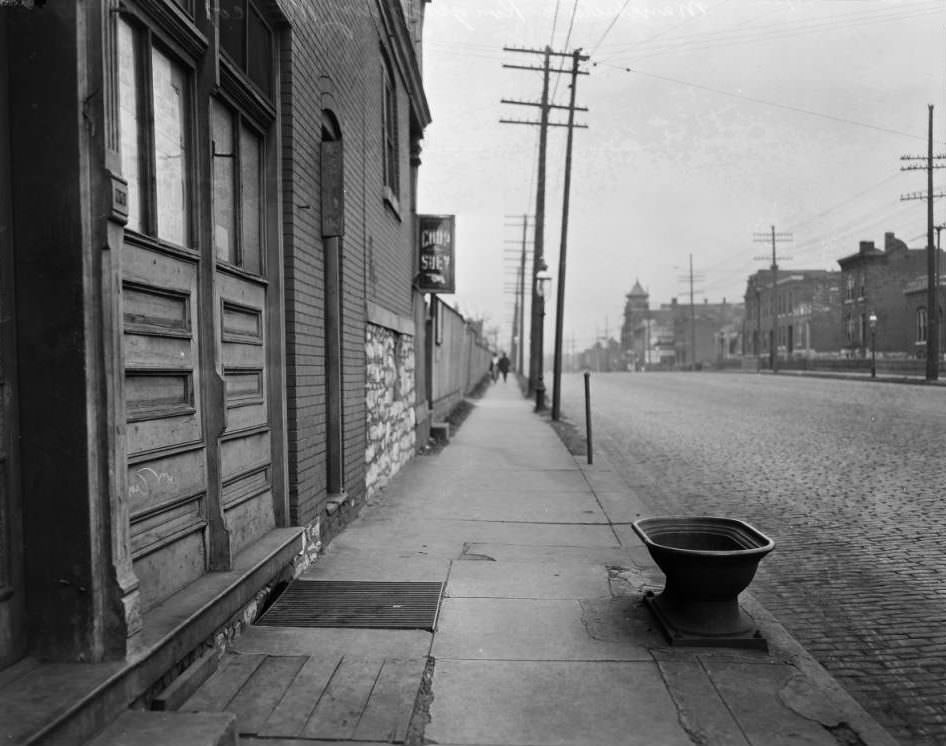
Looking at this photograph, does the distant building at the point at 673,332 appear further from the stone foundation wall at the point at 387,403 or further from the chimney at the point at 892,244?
the stone foundation wall at the point at 387,403

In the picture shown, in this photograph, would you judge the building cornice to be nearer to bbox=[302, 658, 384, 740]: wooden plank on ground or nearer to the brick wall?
the brick wall

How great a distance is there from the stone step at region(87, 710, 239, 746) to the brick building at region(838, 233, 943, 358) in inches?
2430

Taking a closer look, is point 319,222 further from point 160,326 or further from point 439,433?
point 439,433

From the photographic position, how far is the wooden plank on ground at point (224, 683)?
3.44 m

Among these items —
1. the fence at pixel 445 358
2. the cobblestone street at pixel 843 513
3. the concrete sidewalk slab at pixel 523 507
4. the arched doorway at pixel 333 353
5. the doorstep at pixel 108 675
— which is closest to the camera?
the doorstep at pixel 108 675

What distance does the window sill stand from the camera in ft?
31.5

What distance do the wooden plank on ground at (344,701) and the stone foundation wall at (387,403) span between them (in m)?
4.38

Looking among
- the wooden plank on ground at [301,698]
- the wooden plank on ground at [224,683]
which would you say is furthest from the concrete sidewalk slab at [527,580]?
the wooden plank on ground at [224,683]

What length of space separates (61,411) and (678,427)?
52.7 ft

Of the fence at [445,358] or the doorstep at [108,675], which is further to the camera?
the fence at [445,358]

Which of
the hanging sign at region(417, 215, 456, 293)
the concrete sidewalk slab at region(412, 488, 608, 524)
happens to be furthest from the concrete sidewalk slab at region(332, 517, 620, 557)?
the hanging sign at region(417, 215, 456, 293)

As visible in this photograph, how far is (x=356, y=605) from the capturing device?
16.1 feet

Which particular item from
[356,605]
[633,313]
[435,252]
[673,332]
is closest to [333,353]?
[356,605]

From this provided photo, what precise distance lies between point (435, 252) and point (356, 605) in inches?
362
